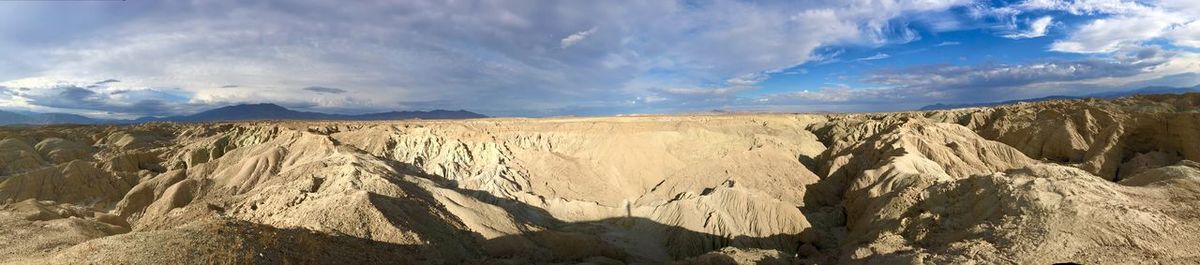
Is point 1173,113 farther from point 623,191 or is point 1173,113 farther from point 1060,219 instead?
point 623,191

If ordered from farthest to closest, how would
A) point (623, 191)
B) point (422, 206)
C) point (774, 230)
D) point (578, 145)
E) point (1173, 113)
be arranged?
point (578, 145) → point (623, 191) → point (1173, 113) → point (774, 230) → point (422, 206)

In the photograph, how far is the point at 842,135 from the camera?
39156 millimetres

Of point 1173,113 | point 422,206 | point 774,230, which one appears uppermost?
point 1173,113

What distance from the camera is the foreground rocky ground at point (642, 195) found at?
10.2 m

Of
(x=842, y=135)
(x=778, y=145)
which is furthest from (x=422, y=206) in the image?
(x=842, y=135)

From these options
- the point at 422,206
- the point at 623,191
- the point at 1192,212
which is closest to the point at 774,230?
the point at 623,191

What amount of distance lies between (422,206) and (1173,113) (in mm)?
32672

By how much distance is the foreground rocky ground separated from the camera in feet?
33.6

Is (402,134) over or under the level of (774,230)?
over

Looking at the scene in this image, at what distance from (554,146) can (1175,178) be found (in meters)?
24.6

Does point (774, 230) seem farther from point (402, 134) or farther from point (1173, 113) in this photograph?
point (402, 134)

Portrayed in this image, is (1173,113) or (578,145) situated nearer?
(1173,113)

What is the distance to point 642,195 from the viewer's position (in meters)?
26.6

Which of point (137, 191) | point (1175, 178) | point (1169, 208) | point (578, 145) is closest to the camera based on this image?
point (1169, 208)
